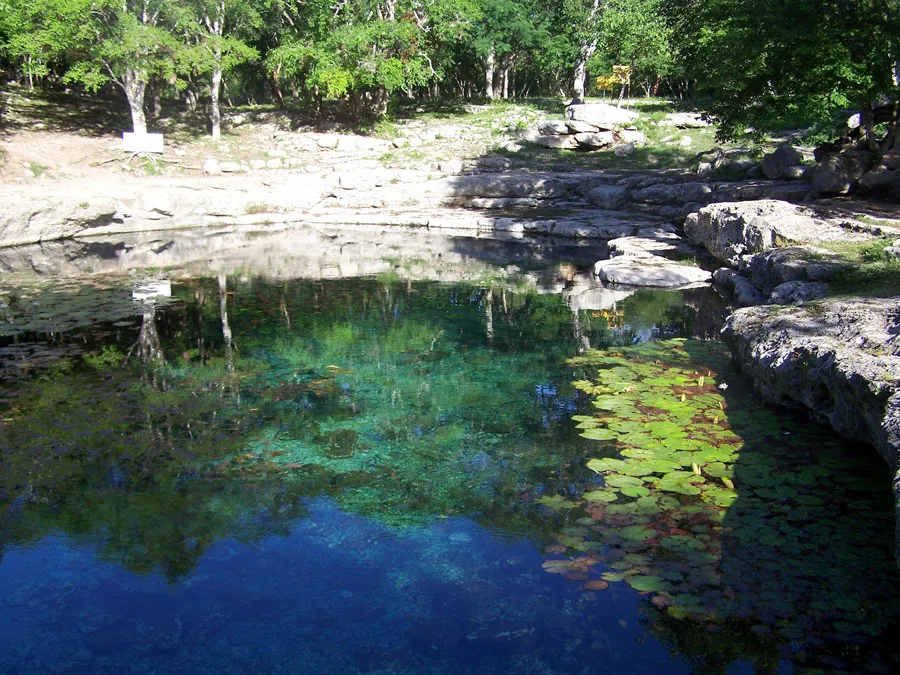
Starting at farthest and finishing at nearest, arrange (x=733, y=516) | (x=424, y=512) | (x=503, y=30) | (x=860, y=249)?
(x=503, y=30) < (x=860, y=249) < (x=424, y=512) < (x=733, y=516)

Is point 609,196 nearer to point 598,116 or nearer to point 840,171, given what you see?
point 840,171

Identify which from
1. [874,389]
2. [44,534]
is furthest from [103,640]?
[874,389]

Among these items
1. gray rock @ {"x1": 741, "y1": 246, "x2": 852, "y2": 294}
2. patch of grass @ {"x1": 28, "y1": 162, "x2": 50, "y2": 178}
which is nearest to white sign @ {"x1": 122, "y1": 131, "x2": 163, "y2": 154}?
patch of grass @ {"x1": 28, "y1": 162, "x2": 50, "y2": 178}

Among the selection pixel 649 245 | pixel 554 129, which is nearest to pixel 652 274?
pixel 649 245

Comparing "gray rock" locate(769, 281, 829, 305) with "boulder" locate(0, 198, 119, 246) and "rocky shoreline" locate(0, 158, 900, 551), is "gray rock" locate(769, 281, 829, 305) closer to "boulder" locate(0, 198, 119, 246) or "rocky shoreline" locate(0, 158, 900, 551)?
"rocky shoreline" locate(0, 158, 900, 551)

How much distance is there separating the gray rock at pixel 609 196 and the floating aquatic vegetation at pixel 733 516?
14.5 meters

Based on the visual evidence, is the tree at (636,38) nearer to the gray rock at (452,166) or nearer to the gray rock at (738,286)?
the gray rock at (452,166)

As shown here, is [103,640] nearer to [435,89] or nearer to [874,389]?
[874,389]

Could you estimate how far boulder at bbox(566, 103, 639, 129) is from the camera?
27594 millimetres

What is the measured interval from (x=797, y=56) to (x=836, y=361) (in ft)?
35.3

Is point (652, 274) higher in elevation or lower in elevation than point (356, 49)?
lower

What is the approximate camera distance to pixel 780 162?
20438mm

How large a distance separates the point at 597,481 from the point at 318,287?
8.80 m

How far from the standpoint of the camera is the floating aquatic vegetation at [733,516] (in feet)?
14.5
